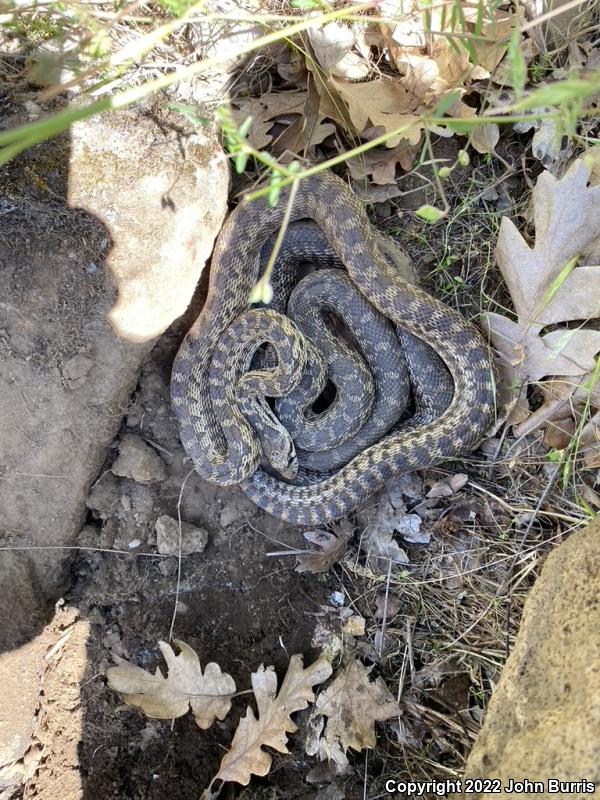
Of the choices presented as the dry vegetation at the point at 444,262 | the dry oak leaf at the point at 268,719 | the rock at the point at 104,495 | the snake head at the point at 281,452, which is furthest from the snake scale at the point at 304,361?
the dry oak leaf at the point at 268,719

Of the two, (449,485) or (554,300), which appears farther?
(449,485)

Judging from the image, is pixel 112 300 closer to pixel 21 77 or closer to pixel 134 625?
pixel 21 77

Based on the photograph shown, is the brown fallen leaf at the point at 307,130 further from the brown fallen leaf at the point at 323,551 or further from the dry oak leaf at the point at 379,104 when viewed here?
the brown fallen leaf at the point at 323,551

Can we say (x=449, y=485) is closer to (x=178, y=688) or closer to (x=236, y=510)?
(x=236, y=510)

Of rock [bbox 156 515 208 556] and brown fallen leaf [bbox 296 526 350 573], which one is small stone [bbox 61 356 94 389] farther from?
brown fallen leaf [bbox 296 526 350 573]

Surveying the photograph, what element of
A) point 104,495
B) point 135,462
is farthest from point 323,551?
point 104,495

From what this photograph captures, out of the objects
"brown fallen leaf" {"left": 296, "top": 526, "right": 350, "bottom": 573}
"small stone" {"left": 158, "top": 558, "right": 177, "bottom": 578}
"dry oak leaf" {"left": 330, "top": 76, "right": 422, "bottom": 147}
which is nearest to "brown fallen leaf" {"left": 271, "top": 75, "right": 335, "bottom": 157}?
"dry oak leaf" {"left": 330, "top": 76, "right": 422, "bottom": 147}
